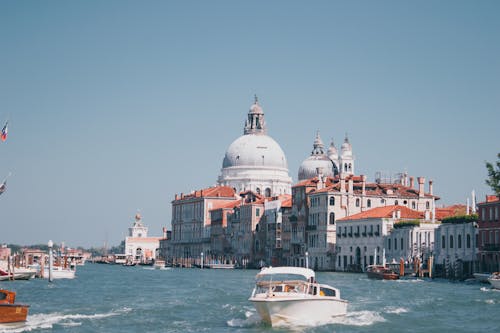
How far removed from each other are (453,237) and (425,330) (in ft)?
147

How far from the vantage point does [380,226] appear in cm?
9206

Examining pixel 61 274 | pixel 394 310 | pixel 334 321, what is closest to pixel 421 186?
pixel 61 274

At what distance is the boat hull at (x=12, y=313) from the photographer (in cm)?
3378

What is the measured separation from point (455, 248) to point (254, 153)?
7836 centimetres

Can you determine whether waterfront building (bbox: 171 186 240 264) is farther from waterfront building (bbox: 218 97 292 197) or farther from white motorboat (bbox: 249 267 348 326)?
white motorboat (bbox: 249 267 348 326)

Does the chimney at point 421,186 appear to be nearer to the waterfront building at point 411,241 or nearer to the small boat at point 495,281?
the waterfront building at point 411,241

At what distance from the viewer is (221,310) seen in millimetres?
43062

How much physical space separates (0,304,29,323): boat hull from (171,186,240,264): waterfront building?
358ft

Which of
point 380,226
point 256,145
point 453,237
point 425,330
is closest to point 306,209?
point 380,226

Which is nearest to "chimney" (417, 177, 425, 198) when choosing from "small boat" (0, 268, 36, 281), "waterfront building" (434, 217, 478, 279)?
"waterfront building" (434, 217, 478, 279)

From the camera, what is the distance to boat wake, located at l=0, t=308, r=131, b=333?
34031 millimetres

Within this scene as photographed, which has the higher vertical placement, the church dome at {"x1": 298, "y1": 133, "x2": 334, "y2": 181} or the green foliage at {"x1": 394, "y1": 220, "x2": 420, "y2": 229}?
the church dome at {"x1": 298, "y1": 133, "x2": 334, "y2": 181}

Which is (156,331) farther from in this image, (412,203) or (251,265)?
(251,265)

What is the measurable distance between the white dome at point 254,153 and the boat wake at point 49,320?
372 ft
